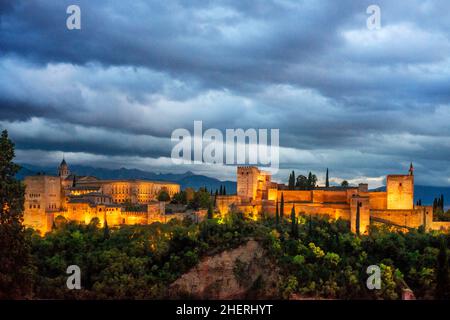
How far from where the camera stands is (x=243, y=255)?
47469mm

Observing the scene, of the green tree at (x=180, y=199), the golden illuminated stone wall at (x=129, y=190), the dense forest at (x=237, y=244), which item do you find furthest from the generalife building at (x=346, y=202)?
the golden illuminated stone wall at (x=129, y=190)

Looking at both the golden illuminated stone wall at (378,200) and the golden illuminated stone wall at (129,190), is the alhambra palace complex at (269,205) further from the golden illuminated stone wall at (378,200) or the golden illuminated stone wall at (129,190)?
the golden illuminated stone wall at (129,190)

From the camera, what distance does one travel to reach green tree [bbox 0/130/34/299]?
92.0ft

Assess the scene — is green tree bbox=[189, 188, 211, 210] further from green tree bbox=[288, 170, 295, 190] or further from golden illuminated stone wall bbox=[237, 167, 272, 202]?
green tree bbox=[288, 170, 295, 190]

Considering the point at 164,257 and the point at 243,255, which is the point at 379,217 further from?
the point at 164,257

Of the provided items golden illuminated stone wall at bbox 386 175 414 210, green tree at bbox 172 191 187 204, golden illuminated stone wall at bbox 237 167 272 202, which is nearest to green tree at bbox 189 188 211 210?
green tree at bbox 172 191 187 204

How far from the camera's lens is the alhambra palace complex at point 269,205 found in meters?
52.6

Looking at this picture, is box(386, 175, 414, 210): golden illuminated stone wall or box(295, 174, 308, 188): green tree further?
box(295, 174, 308, 188): green tree

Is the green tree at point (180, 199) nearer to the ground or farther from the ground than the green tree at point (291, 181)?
nearer to the ground

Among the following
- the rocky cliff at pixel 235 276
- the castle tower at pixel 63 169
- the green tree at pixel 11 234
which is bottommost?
the rocky cliff at pixel 235 276

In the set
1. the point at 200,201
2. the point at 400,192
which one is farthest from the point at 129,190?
the point at 400,192

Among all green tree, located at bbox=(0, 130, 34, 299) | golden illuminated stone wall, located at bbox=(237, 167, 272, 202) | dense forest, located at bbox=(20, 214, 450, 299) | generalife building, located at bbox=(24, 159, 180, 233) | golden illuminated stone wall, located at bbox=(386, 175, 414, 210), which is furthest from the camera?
golden illuminated stone wall, located at bbox=(237, 167, 272, 202)

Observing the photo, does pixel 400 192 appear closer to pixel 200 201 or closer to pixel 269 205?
pixel 269 205
